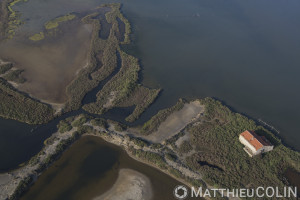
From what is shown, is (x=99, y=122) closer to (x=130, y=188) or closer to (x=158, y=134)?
(x=158, y=134)

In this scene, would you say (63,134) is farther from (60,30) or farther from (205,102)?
(60,30)

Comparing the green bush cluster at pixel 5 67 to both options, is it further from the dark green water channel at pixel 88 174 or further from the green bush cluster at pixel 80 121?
the dark green water channel at pixel 88 174

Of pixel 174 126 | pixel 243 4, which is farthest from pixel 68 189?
pixel 243 4

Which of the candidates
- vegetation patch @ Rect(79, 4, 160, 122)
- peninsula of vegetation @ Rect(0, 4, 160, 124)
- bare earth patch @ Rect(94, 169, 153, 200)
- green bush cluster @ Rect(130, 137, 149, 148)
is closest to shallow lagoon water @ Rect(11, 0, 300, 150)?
vegetation patch @ Rect(79, 4, 160, 122)

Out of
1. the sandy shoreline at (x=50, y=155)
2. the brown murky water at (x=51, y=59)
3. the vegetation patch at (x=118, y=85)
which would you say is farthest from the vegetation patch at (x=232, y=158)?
the brown murky water at (x=51, y=59)

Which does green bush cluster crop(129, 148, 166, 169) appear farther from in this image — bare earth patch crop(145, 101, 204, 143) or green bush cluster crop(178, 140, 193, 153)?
green bush cluster crop(178, 140, 193, 153)

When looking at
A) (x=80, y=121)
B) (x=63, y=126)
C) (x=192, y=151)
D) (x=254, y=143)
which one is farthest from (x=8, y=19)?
(x=254, y=143)
